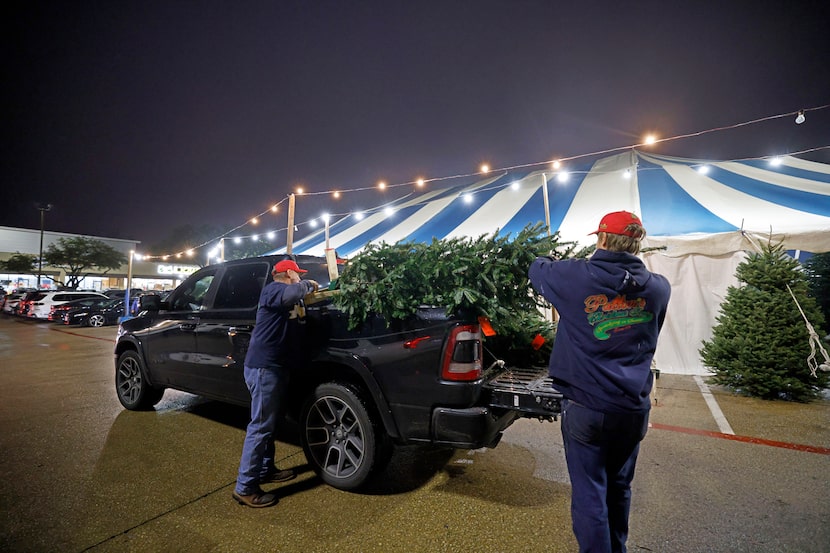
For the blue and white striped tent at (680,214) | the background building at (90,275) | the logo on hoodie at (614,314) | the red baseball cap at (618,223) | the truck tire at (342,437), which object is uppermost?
the background building at (90,275)

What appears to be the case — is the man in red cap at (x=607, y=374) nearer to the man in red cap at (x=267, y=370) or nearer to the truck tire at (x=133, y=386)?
the man in red cap at (x=267, y=370)

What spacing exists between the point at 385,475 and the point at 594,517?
6.78 ft

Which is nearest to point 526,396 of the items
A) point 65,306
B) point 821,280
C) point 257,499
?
point 257,499

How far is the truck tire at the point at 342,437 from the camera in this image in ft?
10.2

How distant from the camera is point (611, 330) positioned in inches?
77.1

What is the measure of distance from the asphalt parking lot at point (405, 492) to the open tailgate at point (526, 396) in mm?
824

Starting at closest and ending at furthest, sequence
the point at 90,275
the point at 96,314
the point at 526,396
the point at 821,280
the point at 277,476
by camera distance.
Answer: the point at 526,396 → the point at 277,476 → the point at 821,280 → the point at 96,314 → the point at 90,275

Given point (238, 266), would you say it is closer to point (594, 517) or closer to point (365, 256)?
point (365, 256)

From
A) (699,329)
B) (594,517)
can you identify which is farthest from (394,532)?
(699,329)

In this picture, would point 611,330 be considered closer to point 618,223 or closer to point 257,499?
point 618,223

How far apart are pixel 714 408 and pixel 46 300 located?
929 inches

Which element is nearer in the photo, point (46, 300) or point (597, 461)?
point (597, 461)

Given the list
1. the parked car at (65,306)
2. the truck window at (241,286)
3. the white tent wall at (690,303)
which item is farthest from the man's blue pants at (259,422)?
the parked car at (65,306)

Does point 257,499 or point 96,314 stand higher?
point 96,314
